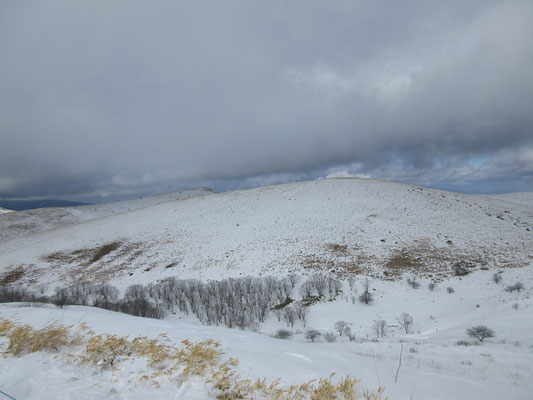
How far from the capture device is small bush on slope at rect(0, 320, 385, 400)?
333 cm

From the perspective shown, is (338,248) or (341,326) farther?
(338,248)

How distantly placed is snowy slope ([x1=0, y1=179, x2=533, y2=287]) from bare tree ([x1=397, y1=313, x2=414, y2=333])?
612 centimetres

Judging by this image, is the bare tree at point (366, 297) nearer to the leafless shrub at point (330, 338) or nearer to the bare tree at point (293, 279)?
the leafless shrub at point (330, 338)

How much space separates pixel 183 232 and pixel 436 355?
3187 centimetres

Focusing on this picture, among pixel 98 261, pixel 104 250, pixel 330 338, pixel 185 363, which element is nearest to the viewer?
pixel 185 363

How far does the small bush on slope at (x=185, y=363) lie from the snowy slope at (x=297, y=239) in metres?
17.5

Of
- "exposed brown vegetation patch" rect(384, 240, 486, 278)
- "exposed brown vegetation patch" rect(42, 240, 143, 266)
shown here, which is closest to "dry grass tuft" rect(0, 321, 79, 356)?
"exposed brown vegetation patch" rect(384, 240, 486, 278)

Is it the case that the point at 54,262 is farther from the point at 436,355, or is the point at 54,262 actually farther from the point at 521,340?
the point at 521,340

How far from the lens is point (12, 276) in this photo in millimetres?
27625

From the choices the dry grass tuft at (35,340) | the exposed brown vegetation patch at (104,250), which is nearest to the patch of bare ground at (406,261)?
the dry grass tuft at (35,340)

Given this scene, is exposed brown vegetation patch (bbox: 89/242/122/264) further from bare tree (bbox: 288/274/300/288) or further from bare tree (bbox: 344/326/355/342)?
bare tree (bbox: 344/326/355/342)

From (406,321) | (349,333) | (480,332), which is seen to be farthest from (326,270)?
(480,332)

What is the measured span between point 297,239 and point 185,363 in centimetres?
2322

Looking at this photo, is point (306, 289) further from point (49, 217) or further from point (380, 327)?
point (49, 217)
